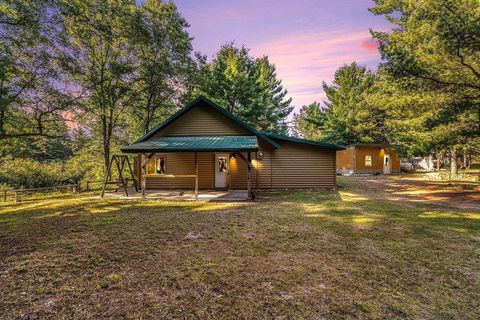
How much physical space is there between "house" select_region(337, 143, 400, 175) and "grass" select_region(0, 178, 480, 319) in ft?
66.6

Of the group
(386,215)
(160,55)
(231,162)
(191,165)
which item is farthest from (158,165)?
(386,215)

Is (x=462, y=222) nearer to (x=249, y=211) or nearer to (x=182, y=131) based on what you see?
(x=249, y=211)

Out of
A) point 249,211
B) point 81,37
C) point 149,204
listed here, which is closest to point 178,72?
point 81,37

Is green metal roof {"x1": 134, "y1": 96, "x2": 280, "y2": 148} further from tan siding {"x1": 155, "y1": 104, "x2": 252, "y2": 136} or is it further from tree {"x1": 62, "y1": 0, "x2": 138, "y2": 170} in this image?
tree {"x1": 62, "y1": 0, "x2": 138, "y2": 170}

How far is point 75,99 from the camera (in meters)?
14.5

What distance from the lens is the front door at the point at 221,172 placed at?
15477 mm

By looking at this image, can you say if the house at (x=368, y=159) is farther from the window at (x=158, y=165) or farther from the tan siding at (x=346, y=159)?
the window at (x=158, y=165)

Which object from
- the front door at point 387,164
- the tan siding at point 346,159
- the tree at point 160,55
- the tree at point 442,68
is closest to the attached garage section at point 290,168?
the tree at point 442,68

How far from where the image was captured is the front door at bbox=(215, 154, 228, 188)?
15477mm

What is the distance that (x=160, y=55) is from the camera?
68.1 ft

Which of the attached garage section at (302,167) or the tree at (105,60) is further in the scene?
the tree at (105,60)

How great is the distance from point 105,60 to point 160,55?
4.35 metres

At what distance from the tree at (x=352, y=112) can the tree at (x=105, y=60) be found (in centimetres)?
2394

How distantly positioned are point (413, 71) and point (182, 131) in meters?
12.4
